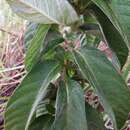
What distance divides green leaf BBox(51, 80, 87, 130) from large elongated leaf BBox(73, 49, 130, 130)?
4 centimetres

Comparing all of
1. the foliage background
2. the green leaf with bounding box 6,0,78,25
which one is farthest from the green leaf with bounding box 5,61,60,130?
the foliage background

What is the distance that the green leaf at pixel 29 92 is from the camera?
1.90 feet

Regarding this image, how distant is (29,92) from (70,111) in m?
→ 0.07

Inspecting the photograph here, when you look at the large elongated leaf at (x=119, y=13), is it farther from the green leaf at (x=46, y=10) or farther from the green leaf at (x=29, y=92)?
the green leaf at (x=29, y=92)

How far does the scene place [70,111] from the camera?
57 centimetres

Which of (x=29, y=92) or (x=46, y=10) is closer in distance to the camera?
(x=46, y=10)

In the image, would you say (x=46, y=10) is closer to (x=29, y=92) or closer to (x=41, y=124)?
(x=29, y=92)

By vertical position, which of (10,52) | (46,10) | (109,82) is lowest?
(10,52)

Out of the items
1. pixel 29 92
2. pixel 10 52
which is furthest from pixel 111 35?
pixel 10 52

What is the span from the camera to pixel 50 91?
2.17ft

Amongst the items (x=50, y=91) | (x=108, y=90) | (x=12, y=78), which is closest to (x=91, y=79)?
(x=108, y=90)

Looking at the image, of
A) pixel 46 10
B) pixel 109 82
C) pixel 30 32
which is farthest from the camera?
pixel 30 32

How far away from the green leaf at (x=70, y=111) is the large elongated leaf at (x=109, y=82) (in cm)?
4

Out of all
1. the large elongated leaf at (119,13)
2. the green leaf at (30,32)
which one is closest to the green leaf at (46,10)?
the large elongated leaf at (119,13)
